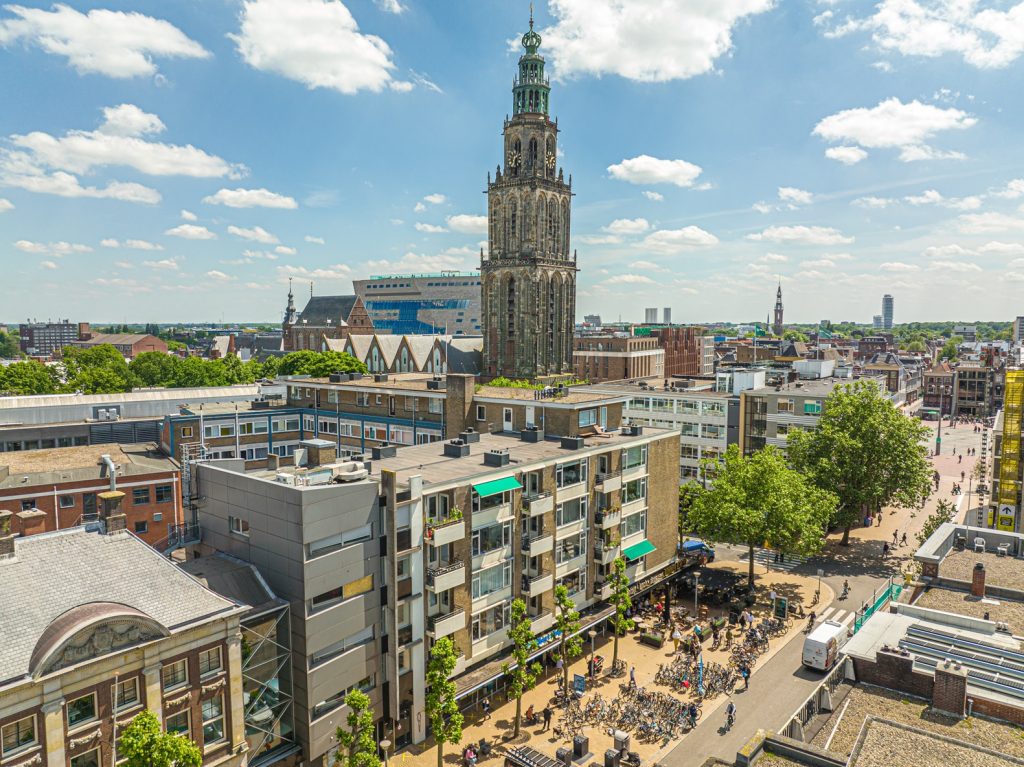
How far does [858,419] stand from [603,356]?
99.2m

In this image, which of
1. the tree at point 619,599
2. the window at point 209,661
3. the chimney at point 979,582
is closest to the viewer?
the window at point 209,661

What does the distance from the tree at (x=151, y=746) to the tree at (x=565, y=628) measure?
21.0 m

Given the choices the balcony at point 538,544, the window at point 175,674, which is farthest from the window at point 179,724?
the balcony at point 538,544

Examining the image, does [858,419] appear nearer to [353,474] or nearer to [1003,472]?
[1003,472]

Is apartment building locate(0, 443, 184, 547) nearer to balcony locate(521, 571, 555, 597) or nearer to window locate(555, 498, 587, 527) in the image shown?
balcony locate(521, 571, 555, 597)

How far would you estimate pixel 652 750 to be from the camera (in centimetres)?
3491

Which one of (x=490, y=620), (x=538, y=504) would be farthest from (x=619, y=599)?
(x=490, y=620)

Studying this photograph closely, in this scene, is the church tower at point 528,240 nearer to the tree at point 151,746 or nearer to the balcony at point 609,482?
the balcony at point 609,482

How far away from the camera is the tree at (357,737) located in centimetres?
2681

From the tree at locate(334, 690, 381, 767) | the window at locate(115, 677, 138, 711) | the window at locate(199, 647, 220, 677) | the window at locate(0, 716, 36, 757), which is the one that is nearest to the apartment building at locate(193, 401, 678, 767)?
the tree at locate(334, 690, 381, 767)

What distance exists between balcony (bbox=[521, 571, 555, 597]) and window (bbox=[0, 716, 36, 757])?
24315 mm

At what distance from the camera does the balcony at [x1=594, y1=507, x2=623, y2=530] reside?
44562mm

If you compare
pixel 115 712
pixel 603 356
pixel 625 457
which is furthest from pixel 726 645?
pixel 603 356

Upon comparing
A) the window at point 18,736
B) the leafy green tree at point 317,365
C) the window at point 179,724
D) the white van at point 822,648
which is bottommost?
the white van at point 822,648
